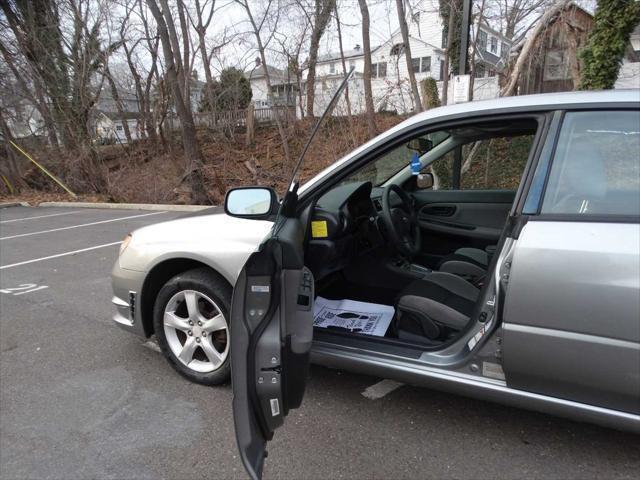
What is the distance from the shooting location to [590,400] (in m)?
1.77

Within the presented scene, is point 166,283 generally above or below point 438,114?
below

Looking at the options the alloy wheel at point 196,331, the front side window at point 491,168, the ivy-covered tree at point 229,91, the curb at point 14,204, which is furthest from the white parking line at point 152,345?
the ivy-covered tree at point 229,91

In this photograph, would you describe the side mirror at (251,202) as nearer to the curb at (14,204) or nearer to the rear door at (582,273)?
the rear door at (582,273)

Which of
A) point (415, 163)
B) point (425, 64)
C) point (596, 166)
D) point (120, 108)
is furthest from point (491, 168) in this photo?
point (425, 64)

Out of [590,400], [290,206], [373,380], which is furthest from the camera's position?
[373,380]

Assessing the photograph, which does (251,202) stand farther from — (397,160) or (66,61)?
(66,61)

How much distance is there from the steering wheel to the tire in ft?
4.04

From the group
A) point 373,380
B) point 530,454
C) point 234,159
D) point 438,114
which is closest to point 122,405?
point 373,380

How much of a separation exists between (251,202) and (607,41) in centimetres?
915

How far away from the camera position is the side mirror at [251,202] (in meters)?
2.31

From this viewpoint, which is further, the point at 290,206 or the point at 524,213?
the point at 290,206

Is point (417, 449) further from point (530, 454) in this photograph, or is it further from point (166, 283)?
point (166, 283)

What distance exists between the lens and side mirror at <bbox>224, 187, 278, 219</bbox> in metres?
2.31

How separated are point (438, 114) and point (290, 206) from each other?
850mm
